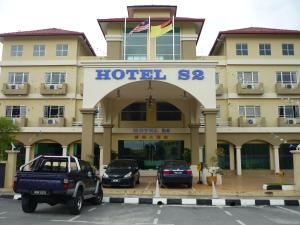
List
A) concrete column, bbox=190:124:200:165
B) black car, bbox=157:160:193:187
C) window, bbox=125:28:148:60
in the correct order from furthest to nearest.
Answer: window, bbox=125:28:148:60 → concrete column, bbox=190:124:200:165 → black car, bbox=157:160:193:187

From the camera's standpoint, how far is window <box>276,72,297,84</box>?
30.4m

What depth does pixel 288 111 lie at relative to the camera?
30.3 m

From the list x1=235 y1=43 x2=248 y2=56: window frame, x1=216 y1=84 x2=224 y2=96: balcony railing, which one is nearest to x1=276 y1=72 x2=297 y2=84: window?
x1=235 y1=43 x2=248 y2=56: window frame

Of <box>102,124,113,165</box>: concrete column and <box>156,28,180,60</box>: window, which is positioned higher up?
<box>156,28,180,60</box>: window

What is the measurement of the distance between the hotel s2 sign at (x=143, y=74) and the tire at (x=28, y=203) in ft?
33.6

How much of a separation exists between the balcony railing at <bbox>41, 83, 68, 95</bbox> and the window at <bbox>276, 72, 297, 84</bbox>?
19368 mm

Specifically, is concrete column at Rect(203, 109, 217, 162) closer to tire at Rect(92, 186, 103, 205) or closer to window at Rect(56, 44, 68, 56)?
tire at Rect(92, 186, 103, 205)

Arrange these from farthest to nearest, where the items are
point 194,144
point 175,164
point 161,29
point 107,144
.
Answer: point 107,144 → point 194,144 → point 161,29 → point 175,164

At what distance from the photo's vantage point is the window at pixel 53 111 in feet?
100

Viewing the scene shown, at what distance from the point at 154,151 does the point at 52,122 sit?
9.60 metres

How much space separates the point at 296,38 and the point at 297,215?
80.8 ft

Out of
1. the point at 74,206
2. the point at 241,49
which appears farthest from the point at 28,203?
the point at 241,49

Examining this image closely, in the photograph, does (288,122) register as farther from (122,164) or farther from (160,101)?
(122,164)

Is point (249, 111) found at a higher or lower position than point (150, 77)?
lower
